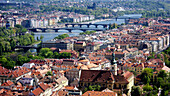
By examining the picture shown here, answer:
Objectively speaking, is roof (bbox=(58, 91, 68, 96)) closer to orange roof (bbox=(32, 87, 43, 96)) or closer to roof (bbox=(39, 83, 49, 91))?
roof (bbox=(39, 83, 49, 91))

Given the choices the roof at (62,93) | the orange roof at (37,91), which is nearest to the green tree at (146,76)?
the roof at (62,93)

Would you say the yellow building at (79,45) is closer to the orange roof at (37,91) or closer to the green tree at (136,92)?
the green tree at (136,92)

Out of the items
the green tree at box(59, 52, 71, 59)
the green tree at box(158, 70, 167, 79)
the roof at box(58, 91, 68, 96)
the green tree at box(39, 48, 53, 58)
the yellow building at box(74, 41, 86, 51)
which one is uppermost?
the roof at box(58, 91, 68, 96)

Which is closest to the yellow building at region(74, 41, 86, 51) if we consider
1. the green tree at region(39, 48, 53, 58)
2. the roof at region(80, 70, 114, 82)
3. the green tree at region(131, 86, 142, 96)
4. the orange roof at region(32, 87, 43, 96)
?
the green tree at region(39, 48, 53, 58)

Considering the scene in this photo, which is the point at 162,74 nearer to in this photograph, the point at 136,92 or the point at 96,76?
the point at 136,92

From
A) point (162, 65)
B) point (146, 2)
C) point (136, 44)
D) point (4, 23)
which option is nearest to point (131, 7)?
point (146, 2)

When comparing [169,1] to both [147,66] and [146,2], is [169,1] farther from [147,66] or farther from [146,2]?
[147,66]

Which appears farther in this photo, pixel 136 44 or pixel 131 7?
pixel 131 7

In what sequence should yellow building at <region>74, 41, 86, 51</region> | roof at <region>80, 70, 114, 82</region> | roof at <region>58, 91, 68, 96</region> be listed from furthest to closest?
yellow building at <region>74, 41, 86, 51</region> → roof at <region>80, 70, 114, 82</region> → roof at <region>58, 91, 68, 96</region>

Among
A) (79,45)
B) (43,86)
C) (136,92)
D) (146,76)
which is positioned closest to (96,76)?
(136,92)

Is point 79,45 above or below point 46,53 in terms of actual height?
below

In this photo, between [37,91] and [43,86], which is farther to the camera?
[43,86]
